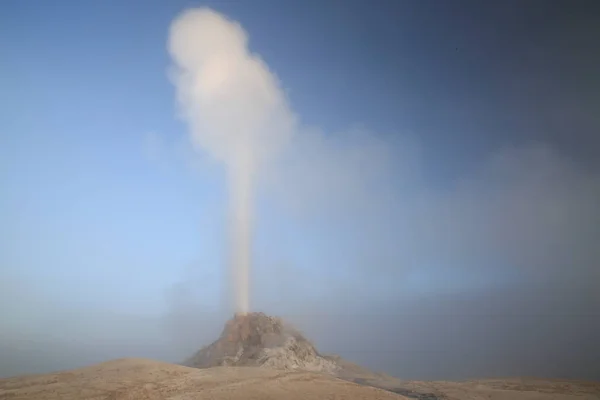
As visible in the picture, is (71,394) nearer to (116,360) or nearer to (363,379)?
(116,360)

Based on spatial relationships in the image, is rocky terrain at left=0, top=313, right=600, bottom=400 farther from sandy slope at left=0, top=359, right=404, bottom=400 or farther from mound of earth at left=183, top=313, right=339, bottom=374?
mound of earth at left=183, top=313, right=339, bottom=374

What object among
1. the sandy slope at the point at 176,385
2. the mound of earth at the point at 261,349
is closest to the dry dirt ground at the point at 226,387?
the sandy slope at the point at 176,385

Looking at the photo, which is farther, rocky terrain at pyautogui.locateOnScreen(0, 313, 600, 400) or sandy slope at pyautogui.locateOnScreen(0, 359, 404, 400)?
rocky terrain at pyautogui.locateOnScreen(0, 313, 600, 400)

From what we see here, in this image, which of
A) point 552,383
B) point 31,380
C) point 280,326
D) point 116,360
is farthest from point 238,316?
point 552,383

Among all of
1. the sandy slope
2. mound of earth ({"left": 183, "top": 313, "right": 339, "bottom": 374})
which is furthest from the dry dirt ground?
mound of earth ({"left": 183, "top": 313, "right": 339, "bottom": 374})

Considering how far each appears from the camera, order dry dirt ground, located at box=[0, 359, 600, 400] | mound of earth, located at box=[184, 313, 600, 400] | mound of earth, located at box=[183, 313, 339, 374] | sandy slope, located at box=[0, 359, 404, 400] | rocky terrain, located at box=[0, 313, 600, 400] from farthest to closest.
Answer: mound of earth, located at box=[183, 313, 339, 374], mound of earth, located at box=[184, 313, 600, 400], rocky terrain, located at box=[0, 313, 600, 400], dry dirt ground, located at box=[0, 359, 600, 400], sandy slope, located at box=[0, 359, 404, 400]

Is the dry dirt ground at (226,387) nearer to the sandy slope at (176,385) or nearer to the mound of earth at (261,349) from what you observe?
the sandy slope at (176,385)

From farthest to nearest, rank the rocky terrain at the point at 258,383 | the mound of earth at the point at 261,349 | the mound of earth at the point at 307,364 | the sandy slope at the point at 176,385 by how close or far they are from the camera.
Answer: the mound of earth at the point at 261,349 < the mound of earth at the point at 307,364 < the rocky terrain at the point at 258,383 < the sandy slope at the point at 176,385

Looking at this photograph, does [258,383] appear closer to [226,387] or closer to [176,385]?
[226,387]

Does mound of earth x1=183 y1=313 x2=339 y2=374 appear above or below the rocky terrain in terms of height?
above
